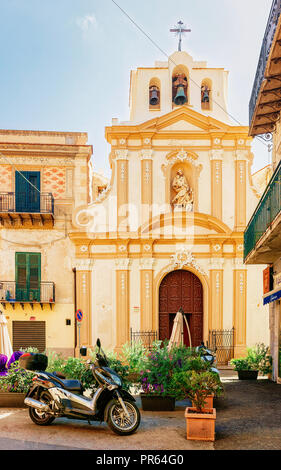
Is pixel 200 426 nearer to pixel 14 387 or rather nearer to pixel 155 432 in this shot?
pixel 155 432

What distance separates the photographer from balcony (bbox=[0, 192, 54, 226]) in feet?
65.4

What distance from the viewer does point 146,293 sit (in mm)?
19281

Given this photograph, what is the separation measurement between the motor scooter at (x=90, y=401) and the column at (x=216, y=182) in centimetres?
1268

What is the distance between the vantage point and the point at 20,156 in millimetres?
20406

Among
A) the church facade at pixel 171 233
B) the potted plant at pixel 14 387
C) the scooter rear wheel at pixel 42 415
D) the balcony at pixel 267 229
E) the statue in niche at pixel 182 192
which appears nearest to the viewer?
the scooter rear wheel at pixel 42 415

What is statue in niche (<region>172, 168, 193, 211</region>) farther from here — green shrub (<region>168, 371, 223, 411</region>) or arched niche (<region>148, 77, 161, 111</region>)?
green shrub (<region>168, 371, 223, 411</region>)

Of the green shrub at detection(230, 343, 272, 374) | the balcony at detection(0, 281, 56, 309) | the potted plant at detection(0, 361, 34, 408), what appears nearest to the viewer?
the potted plant at detection(0, 361, 34, 408)

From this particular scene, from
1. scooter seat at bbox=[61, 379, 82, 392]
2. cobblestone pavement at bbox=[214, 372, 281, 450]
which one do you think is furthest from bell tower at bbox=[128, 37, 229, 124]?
scooter seat at bbox=[61, 379, 82, 392]

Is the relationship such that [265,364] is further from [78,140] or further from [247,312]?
[78,140]

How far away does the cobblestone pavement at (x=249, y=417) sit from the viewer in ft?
22.9

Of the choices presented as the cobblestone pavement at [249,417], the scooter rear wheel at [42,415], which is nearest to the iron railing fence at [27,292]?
the cobblestone pavement at [249,417]

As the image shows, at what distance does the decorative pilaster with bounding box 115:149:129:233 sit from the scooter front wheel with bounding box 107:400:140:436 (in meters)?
12.5

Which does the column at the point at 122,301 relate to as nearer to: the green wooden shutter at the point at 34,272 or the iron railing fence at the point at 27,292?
the iron railing fence at the point at 27,292
